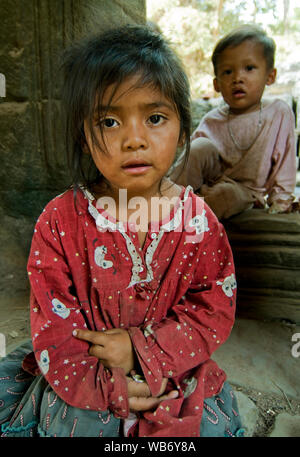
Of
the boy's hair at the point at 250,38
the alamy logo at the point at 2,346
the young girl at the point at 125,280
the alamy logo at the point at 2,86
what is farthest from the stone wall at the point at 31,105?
the young girl at the point at 125,280

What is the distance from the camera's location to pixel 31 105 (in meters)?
1.86

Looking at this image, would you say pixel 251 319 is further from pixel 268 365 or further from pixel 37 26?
pixel 37 26

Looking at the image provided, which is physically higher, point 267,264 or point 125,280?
point 125,280

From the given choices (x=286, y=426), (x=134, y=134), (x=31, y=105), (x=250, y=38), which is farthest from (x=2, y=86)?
(x=286, y=426)

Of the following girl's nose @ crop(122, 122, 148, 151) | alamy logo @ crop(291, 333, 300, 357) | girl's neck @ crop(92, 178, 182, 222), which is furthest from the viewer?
alamy logo @ crop(291, 333, 300, 357)

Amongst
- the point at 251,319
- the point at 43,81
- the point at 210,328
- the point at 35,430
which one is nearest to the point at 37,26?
the point at 43,81

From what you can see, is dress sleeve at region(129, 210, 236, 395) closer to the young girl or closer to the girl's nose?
the young girl

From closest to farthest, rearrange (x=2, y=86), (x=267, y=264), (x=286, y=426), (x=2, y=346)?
(x=286, y=426) → (x=2, y=346) → (x=2, y=86) → (x=267, y=264)

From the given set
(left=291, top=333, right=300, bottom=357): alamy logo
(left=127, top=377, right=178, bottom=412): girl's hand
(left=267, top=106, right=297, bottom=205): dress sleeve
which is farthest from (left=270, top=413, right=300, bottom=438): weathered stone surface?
(left=267, top=106, right=297, bottom=205): dress sleeve

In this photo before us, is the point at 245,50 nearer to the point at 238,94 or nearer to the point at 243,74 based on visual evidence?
the point at 243,74

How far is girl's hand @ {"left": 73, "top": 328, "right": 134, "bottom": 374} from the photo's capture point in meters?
1.02

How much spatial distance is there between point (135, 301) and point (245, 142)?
4.99ft

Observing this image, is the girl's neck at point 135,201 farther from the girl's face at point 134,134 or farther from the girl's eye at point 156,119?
the girl's eye at point 156,119

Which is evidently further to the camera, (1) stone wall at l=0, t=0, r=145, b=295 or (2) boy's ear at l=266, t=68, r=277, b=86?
(2) boy's ear at l=266, t=68, r=277, b=86
